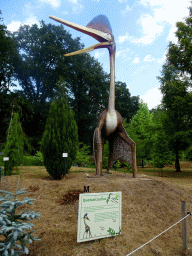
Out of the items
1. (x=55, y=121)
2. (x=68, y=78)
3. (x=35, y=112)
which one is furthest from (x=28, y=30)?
(x=55, y=121)

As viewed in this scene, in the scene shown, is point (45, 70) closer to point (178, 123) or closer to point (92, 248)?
point (178, 123)

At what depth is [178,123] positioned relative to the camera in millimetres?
15297

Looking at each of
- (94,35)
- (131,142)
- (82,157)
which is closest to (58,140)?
(131,142)

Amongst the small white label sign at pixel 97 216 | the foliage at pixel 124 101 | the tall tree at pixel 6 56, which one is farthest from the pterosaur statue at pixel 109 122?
the foliage at pixel 124 101

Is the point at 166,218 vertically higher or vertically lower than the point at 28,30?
lower

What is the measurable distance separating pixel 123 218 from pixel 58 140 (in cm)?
415

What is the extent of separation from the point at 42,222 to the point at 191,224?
374 centimetres

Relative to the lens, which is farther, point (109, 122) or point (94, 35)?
point (94, 35)

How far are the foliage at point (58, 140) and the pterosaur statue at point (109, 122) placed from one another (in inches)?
51.5

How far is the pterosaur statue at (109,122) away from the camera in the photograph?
7.45 m

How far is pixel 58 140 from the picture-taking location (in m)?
7.81

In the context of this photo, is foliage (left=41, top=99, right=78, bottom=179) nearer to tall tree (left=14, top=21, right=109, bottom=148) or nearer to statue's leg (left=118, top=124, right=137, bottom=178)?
statue's leg (left=118, top=124, right=137, bottom=178)

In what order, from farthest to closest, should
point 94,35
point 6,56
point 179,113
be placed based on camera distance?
1. point 6,56
2. point 179,113
3. point 94,35

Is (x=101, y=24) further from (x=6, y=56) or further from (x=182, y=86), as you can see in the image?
(x=6, y=56)
